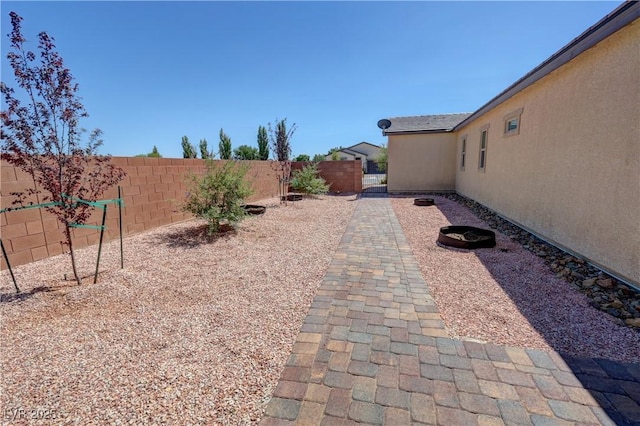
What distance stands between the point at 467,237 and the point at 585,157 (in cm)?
227

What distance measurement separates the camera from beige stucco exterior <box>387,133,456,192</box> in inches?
529

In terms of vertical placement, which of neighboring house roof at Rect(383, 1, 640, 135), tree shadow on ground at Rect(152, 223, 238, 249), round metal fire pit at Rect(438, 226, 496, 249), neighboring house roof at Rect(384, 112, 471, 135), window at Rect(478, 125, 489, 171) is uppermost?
neighboring house roof at Rect(384, 112, 471, 135)

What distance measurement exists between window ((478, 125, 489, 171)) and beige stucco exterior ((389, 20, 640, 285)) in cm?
160

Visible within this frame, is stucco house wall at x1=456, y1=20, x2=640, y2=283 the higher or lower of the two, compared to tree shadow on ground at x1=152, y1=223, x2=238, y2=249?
higher

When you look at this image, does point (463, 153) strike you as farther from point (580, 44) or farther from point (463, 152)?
point (580, 44)

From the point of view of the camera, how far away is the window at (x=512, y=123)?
21.1ft

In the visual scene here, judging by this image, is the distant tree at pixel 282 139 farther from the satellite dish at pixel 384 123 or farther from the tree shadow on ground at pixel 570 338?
the tree shadow on ground at pixel 570 338

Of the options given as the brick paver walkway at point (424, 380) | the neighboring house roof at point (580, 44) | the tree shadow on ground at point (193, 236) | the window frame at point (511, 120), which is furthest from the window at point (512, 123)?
the tree shadow on ground at point (193, 236)

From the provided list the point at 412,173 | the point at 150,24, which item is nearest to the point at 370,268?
the point at 150,24

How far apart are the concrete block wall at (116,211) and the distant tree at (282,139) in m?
4.66

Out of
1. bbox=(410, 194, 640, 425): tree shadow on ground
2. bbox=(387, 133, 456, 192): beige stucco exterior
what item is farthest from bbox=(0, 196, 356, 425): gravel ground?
bbox=(387, 133, 456, 192): beige stucco exterior

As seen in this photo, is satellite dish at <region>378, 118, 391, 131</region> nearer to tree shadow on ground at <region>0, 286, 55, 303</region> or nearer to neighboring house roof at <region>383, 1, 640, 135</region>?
neighboring house roof at <region>383, 1, 640, 135</region>

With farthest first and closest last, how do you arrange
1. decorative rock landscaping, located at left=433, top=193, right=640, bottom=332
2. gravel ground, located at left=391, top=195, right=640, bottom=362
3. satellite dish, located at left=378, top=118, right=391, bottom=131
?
satellite dish, located at left=378, top=118, right=391, bottom=131 → decorative rock landscaping, located at left=433, top=193, right=640, bottom=332 → gravel ground, located at left=391, top=195, right=640, bottom=362

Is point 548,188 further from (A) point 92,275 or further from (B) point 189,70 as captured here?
(B) point 189,70
